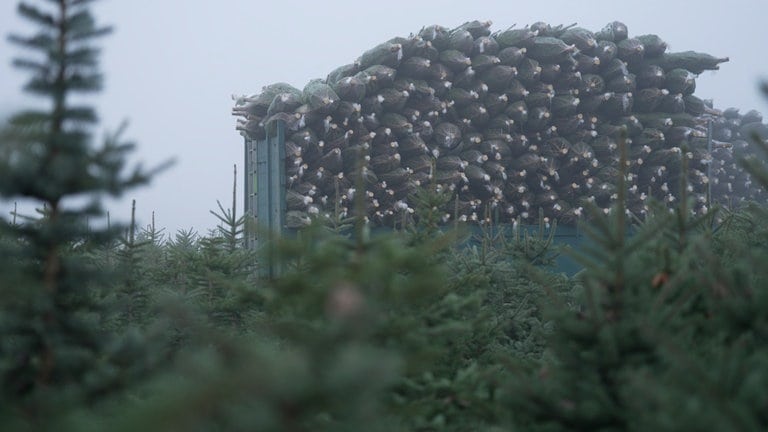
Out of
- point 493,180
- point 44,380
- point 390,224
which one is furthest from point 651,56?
point 44,380

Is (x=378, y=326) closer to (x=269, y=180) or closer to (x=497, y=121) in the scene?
(x=269, y=180)

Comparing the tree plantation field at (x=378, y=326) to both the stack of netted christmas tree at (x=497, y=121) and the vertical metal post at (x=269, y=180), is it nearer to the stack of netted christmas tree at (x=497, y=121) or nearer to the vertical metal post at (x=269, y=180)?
the vertical metal post at (x=269, y=180)

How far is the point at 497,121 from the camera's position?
13820 millimetres

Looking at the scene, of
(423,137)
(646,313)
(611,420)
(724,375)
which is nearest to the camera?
(724,375)

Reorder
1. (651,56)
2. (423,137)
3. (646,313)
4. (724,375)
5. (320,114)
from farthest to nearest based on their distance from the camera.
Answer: (651,56)
(423,137)
(320,114)
(646,313)
(724,375)

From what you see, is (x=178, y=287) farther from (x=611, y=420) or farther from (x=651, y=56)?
(x=651, y=56)

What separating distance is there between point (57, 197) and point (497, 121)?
10982mm

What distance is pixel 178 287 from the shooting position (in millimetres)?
9828

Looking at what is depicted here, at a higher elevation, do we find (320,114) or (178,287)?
(320,114)

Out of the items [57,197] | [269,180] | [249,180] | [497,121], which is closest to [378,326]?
[57,197]

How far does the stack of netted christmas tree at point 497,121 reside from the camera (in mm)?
12484

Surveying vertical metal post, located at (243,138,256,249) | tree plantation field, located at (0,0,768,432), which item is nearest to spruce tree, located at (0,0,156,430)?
tree plantation field, located at (0,0,768,432)

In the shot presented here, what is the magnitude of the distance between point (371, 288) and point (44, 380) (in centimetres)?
128

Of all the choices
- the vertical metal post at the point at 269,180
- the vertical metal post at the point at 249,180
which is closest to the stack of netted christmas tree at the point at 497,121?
the vertical metal post at the point at 269,180
